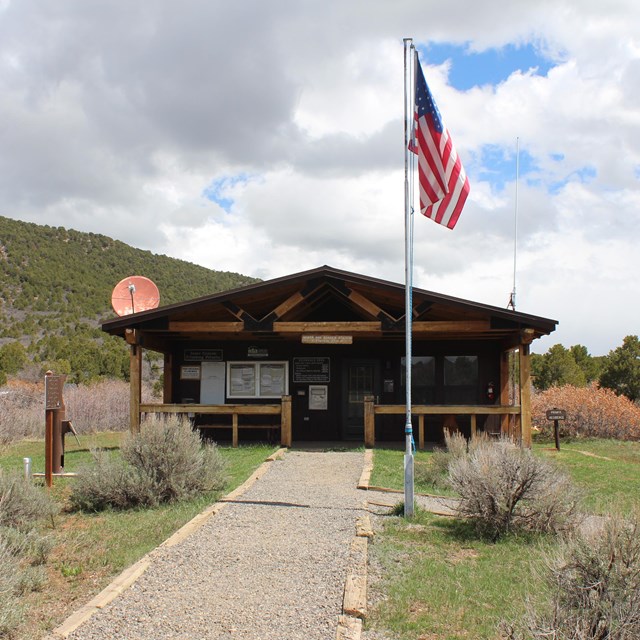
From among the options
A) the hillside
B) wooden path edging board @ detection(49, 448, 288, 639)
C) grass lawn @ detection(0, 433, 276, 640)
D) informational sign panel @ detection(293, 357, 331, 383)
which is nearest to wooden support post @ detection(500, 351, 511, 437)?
informational sign panel @ detection(293, 357, 331, 383)

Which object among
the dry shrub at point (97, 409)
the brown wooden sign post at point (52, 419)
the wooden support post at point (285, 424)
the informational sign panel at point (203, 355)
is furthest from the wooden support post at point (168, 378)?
the dry shrub at point (97, 409)

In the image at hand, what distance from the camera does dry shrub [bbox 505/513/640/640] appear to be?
398 centimetres

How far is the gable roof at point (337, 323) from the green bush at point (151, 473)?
526 cm

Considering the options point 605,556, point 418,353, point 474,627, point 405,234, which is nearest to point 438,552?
point 474,627

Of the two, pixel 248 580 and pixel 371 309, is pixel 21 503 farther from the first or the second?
pixel 371 309

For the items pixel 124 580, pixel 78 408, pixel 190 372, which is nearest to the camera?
pixel 124 580

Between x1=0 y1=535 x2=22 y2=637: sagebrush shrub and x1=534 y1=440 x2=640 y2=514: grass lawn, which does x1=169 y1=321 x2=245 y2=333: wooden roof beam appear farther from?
x1=0 y1=535 x2=22 y2=637: sagebrush shrub

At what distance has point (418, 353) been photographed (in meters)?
17.1

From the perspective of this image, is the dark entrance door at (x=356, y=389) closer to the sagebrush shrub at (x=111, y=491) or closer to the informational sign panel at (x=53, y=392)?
the informational sign panel at (x=53, y=392)

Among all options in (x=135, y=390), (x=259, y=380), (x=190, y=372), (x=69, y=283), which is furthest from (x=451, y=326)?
(x=69, y=283)

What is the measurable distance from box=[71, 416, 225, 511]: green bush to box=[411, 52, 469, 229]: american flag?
431cm

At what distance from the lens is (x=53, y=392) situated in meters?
10.6

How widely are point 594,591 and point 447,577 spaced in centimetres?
204

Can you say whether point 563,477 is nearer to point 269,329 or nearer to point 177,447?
point 177,447
